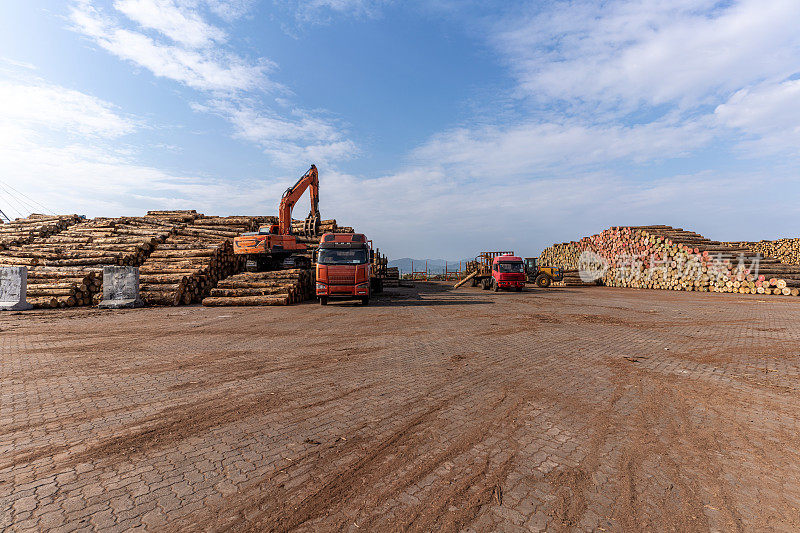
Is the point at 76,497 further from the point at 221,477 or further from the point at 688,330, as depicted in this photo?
the point at 688,330

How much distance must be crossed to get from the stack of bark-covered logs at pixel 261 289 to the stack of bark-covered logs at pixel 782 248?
37237mm

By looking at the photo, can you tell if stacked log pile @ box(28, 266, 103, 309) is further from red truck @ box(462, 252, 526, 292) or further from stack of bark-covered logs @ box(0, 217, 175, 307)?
red truck @ box(462, 252, 526, 292)

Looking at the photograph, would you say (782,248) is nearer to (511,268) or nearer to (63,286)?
(511,268)

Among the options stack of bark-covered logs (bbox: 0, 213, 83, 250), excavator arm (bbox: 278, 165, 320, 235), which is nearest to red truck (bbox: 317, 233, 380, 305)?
excavator arm (bbox: 278, 165, 320, 235)

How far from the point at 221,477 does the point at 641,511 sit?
3.10m

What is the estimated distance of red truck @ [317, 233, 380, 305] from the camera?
50.7 ft

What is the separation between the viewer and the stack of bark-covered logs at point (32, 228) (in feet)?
71.4

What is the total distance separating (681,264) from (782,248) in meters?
17.9

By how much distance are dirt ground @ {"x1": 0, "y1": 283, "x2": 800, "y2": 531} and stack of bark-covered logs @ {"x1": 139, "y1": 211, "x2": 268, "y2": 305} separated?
8.80 metres

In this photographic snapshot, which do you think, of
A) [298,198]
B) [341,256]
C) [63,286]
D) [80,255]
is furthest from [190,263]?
[341,256]

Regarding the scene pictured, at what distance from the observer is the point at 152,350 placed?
761 centimetres

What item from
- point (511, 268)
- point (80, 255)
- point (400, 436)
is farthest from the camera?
point (511, 268)

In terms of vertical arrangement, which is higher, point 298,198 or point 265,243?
point 298,198

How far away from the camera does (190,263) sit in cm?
1823
